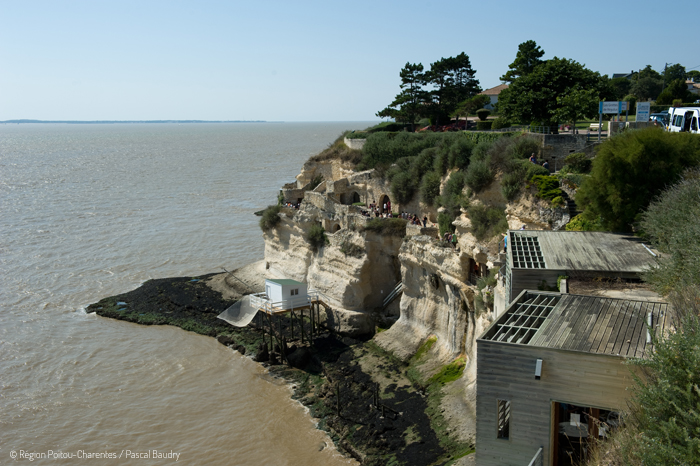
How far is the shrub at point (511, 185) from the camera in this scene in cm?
2492

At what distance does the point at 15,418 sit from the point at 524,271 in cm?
1937

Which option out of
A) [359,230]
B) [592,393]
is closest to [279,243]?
[359,230]

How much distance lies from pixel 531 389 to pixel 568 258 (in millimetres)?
6637

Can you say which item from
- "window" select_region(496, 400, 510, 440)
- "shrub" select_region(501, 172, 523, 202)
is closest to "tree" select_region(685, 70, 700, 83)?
"shrub" select_region(501, 172, 523, 202)

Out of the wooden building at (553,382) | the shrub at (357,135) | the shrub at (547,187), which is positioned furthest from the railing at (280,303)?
the shrub at (357,135)

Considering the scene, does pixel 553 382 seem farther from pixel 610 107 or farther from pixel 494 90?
pixel 494 90

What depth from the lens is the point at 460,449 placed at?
16703 mm

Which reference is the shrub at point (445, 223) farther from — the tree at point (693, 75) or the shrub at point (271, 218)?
the tree at point (693, 75)

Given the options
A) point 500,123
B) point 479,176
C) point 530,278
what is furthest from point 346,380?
point 500,123

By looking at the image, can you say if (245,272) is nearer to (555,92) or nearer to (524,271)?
(555,92)

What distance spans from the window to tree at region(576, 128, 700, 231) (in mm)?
10043

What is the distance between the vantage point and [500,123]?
35312 millimetres

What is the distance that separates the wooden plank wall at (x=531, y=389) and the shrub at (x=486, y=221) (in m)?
14.4

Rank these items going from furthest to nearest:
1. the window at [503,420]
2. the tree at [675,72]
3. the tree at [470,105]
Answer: the tree at [675,72]
the tree at [470,105]
the window at [503,420]
